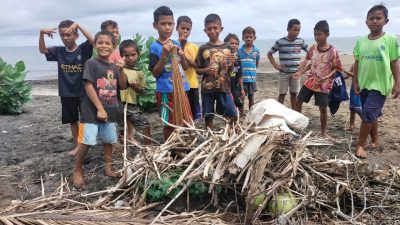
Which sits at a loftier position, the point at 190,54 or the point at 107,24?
the point at 107,24

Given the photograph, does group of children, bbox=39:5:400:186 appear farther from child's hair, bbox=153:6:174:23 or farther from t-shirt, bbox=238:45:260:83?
t-shirt, bbox=238:45:260:83

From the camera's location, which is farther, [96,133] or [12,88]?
[12,88]

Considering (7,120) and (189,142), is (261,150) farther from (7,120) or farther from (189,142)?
(7,120)

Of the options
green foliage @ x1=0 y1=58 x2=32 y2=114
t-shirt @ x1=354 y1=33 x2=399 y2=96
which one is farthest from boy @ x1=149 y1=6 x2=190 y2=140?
green foliage @ x1=0 y1=58 x2=32 y2=114

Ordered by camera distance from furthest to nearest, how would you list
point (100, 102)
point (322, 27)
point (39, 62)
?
point (39, 62)
point (322, 27)
point (100, 102)

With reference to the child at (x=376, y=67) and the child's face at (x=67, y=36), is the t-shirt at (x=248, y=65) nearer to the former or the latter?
the child at (x=376, y=67)

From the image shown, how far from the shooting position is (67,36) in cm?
462

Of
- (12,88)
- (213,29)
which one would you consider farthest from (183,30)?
(12,88)

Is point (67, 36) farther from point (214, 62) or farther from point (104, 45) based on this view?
point (214, 62)

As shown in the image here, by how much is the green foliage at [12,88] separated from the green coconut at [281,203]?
6274 millimetres

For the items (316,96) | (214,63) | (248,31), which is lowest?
(316,96)

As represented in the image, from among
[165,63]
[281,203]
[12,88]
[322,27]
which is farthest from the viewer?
[12,88]

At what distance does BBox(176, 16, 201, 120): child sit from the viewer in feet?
16.7

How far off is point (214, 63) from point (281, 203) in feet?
7.55
